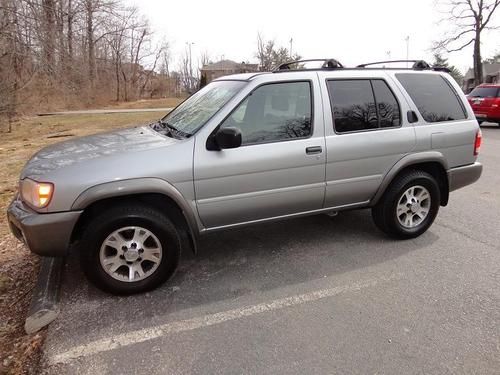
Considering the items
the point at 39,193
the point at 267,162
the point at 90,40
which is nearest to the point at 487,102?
the point at 267,162

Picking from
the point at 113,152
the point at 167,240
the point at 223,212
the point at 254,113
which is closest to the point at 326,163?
the point at 254,113

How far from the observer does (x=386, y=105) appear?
13.0 feet

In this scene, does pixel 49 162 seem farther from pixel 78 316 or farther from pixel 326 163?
pixel 326 163

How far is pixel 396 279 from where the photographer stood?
342 cm

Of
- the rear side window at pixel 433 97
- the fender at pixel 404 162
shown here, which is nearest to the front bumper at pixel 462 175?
the fender at pixel 404 162

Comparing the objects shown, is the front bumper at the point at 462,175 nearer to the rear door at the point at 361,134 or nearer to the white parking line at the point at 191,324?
the rear door at the point at 361,134

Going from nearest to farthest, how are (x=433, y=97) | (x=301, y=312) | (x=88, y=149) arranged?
1. (x=301, y=312)
2. (x=88, y=149)
3. (x=433, y=97)

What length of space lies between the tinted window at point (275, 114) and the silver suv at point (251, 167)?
0.01 meters

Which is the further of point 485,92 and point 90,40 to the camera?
point 90,40

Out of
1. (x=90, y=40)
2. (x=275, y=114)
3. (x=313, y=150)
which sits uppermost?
(x=90, y=40)

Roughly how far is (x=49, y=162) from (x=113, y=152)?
54cm

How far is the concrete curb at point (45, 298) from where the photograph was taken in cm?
281

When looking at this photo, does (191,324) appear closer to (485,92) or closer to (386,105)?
(386,105)

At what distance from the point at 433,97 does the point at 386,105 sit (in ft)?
2.26
